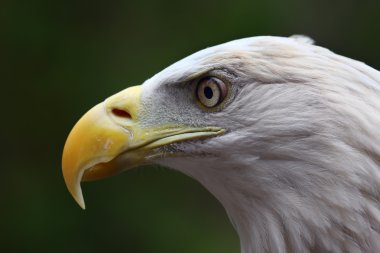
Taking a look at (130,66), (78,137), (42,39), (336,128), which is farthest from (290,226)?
(42,39)

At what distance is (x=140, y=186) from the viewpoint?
6.54 m

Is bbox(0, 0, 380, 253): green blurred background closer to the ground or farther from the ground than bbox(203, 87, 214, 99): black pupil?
closer to the ground

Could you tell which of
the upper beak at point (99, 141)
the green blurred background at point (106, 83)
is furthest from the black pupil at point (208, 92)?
the green blurred background at point (106, 83)

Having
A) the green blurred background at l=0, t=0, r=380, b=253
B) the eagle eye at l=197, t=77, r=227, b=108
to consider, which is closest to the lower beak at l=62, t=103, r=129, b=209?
the eagle eye at l=197, t=77, r=227, b=108

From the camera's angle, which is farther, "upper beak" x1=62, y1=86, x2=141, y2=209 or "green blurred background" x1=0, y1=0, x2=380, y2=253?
"green blurred background" x1=0, y1=0, x2=380, y2=253

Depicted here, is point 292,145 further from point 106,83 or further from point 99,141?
point 106,83

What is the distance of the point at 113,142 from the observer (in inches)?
95.3

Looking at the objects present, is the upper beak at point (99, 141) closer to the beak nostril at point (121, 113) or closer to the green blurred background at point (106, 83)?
the beak nostril at point (121, 113)

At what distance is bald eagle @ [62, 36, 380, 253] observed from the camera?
88.7 inches

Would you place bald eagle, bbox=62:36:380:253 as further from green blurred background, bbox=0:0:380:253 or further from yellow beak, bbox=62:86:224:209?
green blurred background, bbox=0:0:380:253

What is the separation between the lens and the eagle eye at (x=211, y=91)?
2393mm

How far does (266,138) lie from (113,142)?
47 cm

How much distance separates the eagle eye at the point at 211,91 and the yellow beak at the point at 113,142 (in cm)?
9

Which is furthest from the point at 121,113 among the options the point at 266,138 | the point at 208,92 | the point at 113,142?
the point at 266,138
